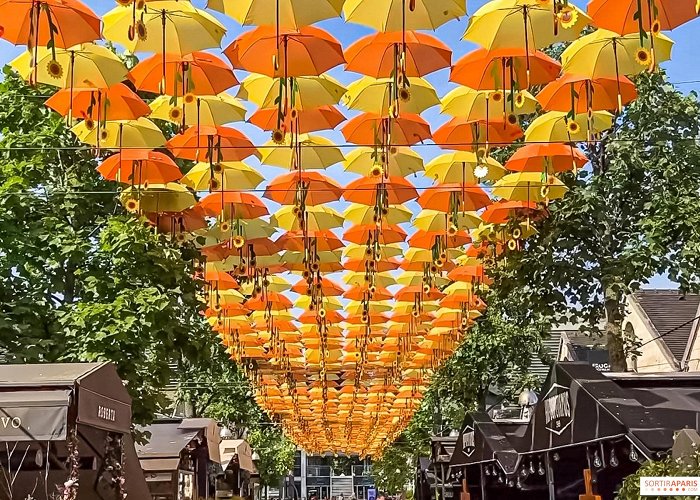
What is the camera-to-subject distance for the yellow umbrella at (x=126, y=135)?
30.2 feet

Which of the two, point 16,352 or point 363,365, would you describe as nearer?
point 16,352

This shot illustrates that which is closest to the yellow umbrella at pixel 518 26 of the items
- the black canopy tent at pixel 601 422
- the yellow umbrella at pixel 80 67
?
the yellow umbrella at pixel 80 67

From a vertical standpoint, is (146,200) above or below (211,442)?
above

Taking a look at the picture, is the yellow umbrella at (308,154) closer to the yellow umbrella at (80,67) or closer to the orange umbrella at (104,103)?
the orange umbrella at (104,103)

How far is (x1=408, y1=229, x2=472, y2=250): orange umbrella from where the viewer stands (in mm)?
12805

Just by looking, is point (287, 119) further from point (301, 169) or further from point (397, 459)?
point (397, 459)

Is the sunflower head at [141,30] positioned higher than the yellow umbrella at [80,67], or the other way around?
the yellow umbrella at [80,67]

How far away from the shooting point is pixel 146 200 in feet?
38.3

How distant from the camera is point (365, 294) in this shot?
16109 mm

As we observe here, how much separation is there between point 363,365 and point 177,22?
17872 mm

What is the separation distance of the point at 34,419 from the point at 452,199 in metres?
6.00

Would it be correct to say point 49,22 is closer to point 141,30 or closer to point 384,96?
point 141,30

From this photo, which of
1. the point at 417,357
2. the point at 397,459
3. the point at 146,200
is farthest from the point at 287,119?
the point at 397,459

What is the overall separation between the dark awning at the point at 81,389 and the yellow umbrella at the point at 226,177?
278 cm
